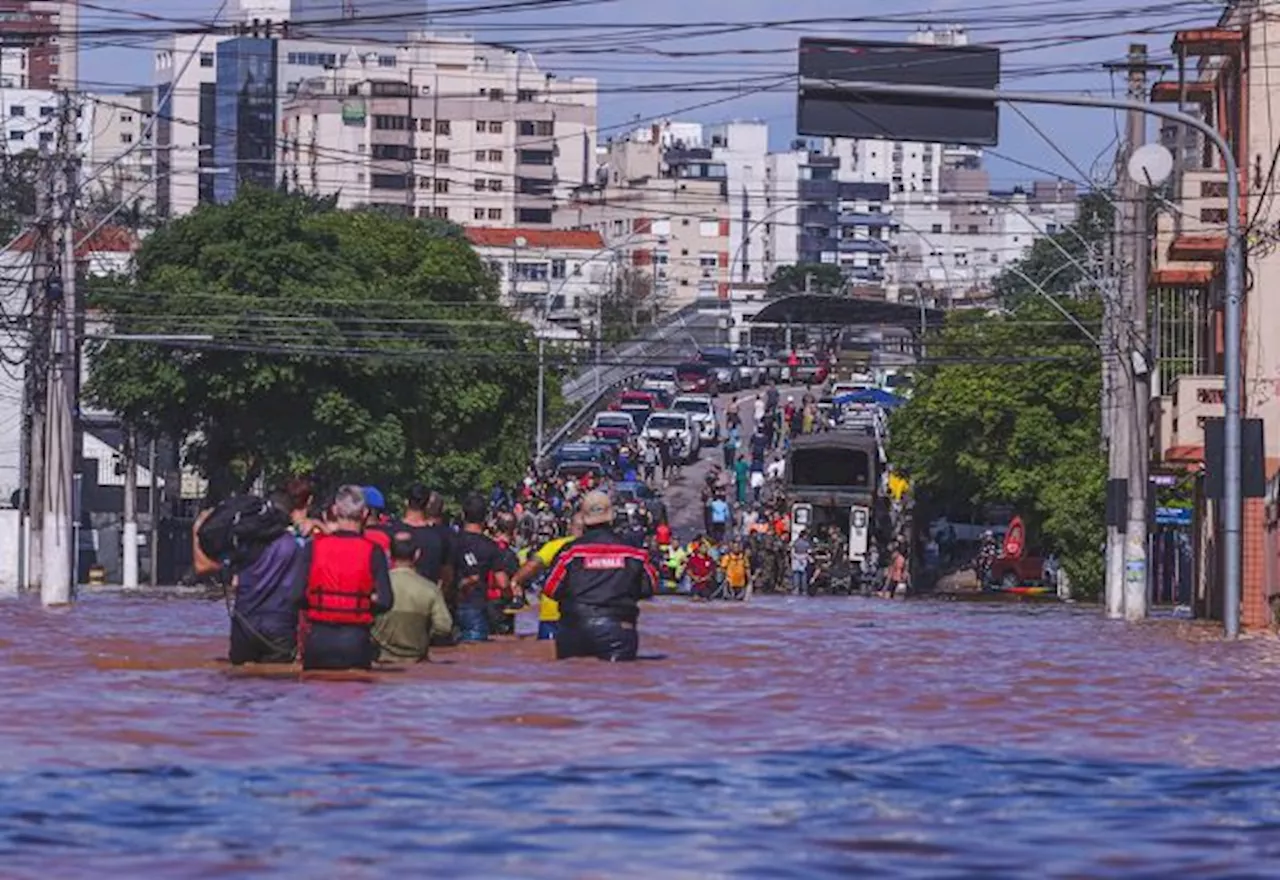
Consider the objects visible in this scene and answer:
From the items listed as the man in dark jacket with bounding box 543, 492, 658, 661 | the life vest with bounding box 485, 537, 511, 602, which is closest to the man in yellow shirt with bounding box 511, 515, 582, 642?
the life vest with bounding box 485, 537, 511, 602

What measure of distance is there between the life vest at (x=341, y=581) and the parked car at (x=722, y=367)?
122064 mm

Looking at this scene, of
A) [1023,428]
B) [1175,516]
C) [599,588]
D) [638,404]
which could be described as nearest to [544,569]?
[599,588]

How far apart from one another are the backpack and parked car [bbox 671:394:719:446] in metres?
101

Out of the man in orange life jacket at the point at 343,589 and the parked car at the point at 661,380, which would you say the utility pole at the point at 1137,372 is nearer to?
the man in orange life jacket at the point at 343,589

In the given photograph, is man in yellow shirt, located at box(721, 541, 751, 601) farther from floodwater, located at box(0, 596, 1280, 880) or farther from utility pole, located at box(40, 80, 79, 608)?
floodwater, located at box(0, 596, 1280, 880)

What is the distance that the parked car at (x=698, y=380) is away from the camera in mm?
143000

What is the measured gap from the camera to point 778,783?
49.7 ft

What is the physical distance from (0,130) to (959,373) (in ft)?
88.0

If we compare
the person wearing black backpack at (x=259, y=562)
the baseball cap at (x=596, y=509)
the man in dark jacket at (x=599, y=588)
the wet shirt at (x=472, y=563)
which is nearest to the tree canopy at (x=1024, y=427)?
the wet shirt at (x=472, y=563)

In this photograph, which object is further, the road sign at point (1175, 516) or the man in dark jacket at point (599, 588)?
the road sign at point (1175, 516)

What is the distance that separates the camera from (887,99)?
3406cm

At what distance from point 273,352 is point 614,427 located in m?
55.9

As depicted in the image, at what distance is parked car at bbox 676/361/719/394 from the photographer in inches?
5630

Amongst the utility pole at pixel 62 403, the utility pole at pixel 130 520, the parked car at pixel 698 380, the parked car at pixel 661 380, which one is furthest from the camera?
the parked car at pixel 661 380
